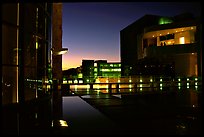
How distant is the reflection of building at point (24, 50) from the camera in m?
8.32

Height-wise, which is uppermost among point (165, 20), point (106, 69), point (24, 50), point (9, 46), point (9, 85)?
point (165, 20)

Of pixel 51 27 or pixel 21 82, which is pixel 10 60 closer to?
pixel 21 82

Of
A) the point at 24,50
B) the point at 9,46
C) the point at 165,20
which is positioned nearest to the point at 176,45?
the point at 165,20

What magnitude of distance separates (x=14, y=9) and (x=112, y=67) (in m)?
122

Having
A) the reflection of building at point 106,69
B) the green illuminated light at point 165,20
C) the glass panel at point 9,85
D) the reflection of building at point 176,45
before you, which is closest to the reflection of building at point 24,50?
the glass panel at point 9,85

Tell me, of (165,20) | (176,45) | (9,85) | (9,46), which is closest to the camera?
(9,46)

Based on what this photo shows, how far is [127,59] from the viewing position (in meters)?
65.1

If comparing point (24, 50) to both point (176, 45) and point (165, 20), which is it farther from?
point (165, 20)

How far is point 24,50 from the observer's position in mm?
8297

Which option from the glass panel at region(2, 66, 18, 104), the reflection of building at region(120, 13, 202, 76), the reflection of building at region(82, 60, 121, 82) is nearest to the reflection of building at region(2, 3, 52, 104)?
the glass panel at region(2, 66, 18, 104)

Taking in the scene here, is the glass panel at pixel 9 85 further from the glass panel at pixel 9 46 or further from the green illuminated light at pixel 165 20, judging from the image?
the green illuminated light at pixel 165 20

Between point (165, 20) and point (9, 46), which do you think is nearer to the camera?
point (9, 46)

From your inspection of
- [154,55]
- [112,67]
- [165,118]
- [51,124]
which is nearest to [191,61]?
[154,55]

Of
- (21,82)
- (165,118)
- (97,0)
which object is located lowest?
(165,118)
